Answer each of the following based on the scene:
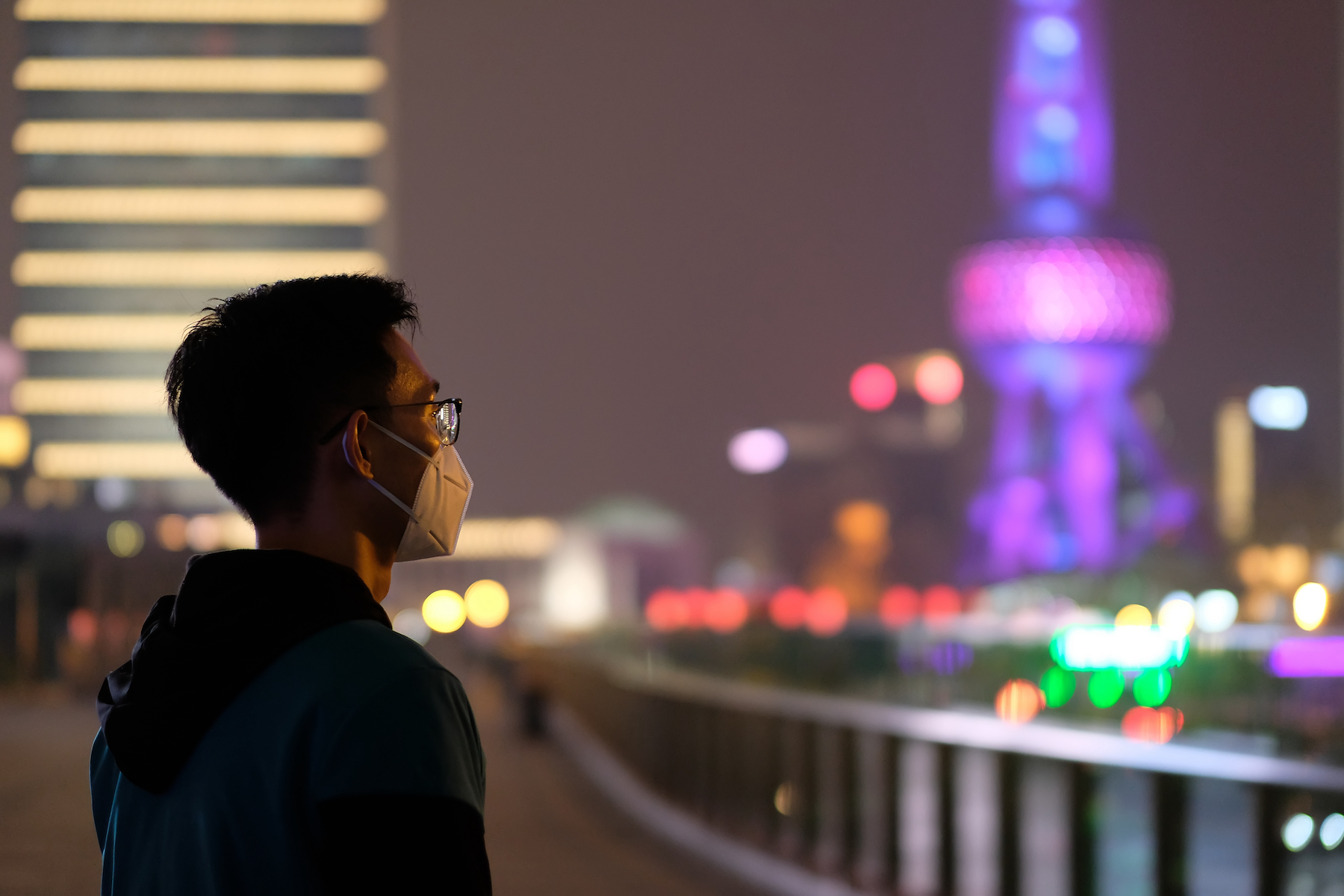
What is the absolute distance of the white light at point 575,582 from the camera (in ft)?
414

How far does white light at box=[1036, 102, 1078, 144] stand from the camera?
3971 inches

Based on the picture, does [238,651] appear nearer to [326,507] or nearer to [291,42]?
[326,507]

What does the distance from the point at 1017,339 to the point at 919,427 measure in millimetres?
76122

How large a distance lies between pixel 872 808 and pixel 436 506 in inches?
276

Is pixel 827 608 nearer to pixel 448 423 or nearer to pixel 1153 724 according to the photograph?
pixel 1153 724

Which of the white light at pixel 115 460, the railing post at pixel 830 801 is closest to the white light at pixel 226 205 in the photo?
the white light at pixel 115 460

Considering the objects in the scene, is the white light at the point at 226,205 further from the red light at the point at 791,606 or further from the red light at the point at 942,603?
the red light at the point at 942,603

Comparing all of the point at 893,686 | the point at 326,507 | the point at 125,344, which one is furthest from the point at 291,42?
the point at 326,507

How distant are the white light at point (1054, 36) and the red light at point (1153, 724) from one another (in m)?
85.7

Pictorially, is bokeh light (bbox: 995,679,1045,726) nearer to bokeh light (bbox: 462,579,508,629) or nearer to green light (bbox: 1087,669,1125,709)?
green light (bbox: 1087,669,1125,709)

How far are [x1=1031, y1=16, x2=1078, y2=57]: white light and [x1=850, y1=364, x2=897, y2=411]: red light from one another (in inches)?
2638

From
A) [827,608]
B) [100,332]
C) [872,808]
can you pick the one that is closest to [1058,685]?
[872,808]

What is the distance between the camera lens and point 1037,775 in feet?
23.5

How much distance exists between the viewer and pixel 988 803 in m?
7.66
